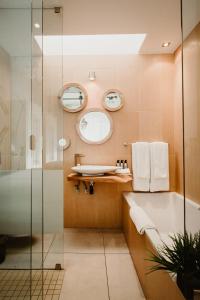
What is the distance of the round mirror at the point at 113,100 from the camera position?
3.03 metres

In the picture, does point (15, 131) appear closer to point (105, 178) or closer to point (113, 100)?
point (105, 178)

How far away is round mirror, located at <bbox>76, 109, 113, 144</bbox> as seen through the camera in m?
3.05

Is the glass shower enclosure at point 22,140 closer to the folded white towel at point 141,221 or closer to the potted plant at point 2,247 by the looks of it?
the potted plant at point 2,247

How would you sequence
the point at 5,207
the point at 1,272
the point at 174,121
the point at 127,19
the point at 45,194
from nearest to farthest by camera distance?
the point at 1,272 → the point at 5,207 → the point at 45,194 → the point at 127,19 → the point at 174,121

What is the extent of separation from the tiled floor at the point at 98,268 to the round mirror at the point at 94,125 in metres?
1.36

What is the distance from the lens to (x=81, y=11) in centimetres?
210

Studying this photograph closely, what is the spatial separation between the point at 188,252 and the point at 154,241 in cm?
46

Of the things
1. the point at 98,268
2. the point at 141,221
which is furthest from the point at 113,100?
the point at 98,268

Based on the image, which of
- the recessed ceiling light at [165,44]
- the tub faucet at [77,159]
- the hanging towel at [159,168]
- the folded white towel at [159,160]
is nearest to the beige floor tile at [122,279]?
the hanging towel at [159,168]

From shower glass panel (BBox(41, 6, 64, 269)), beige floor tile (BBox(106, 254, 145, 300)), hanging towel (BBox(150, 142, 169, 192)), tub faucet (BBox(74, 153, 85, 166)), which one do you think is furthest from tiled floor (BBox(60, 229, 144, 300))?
tub faucet (BBox(74, 153, 85, 166))

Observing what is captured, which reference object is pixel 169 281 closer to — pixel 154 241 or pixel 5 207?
pixel 154 241

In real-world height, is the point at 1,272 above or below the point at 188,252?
below

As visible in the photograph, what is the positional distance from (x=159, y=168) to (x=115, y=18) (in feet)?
6.25

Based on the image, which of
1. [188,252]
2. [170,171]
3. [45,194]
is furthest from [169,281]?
[170,171]
